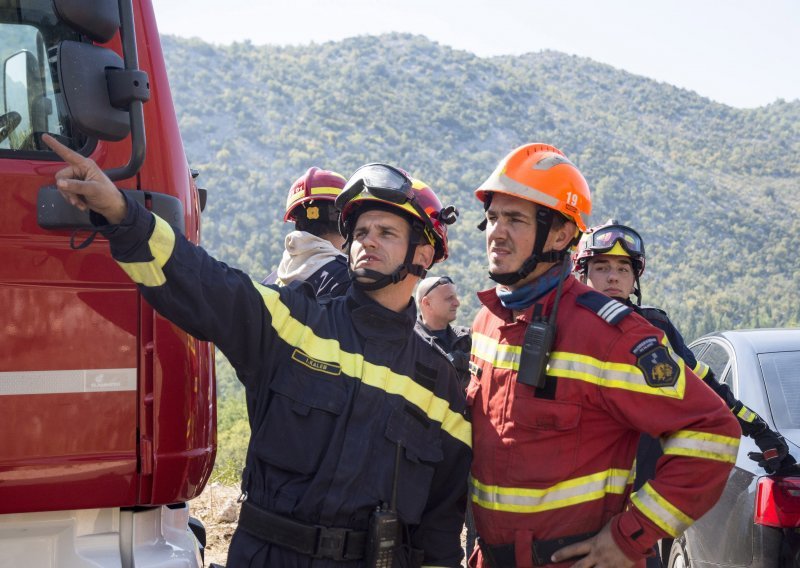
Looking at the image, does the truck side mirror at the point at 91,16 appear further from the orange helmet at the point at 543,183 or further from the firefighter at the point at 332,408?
the orange helmet at the point at 543,183

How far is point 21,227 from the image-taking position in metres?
2.27

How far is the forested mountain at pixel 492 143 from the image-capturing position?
6862cm

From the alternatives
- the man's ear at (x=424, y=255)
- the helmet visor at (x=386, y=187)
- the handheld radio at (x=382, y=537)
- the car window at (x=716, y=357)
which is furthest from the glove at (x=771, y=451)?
the handheld radio at (x=382, y=537)

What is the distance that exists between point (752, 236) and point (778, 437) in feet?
252

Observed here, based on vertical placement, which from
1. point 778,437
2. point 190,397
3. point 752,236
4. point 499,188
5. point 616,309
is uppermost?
point 499,188

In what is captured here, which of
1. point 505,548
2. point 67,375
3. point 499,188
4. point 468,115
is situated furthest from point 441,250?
point 468,115

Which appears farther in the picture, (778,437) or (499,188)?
(778,437)

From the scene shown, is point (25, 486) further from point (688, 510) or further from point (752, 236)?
point (752, 236)

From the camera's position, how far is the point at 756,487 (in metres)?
3.75

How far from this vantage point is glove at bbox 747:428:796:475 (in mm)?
3715

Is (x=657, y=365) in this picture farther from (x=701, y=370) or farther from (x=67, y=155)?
(x=701, y=370)

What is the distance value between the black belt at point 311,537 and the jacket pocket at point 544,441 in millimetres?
509

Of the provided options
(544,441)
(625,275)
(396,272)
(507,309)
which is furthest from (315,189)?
(544,441)

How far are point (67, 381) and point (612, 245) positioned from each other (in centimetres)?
328
